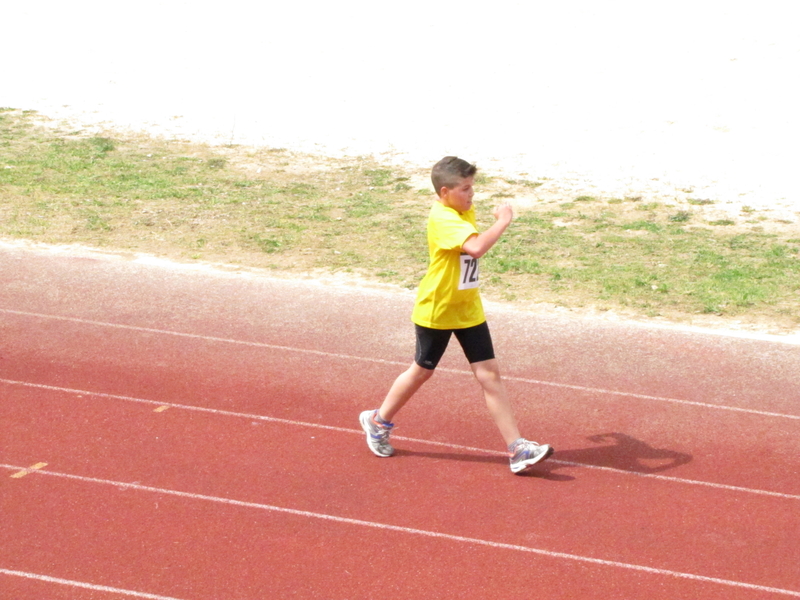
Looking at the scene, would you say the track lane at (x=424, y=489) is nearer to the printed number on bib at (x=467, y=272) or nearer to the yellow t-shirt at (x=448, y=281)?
the yellow t-shirt at (x=448, y=281)

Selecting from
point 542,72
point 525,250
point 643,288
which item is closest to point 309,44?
point 542,72

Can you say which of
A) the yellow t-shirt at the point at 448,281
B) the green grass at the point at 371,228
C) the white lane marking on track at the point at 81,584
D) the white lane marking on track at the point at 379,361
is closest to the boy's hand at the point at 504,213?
the yellow t-shirt at the point at 448,281

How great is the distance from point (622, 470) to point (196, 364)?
3014mm

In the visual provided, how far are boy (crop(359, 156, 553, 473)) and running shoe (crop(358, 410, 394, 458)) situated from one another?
0.07m

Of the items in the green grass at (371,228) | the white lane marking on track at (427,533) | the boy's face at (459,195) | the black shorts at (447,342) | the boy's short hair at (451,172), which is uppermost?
the boy's short hair at (451,172)

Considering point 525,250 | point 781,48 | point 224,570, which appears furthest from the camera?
point 781,48

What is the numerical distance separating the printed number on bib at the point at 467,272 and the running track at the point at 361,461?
3.39 ft

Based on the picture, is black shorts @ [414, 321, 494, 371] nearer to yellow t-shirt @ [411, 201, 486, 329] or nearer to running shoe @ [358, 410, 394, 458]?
yellow t-shirt @ [411, 201, 486, 329]

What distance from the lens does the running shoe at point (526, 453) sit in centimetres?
568

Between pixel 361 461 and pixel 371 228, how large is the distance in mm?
5563

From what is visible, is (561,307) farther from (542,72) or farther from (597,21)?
(597,21)

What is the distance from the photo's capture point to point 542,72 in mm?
20453

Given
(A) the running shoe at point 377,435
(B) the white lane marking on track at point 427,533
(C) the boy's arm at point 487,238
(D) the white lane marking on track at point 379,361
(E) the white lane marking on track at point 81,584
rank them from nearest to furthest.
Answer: (E) the white lane marking on track at point 81,584 → (B) the white lane marking on track at point 427,533 → (C) the boy's arm at point 487,238 → (A) the running shoe at point 377,435 → (D) the white lane marking on track at point 379,361

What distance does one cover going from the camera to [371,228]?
11297 mm
